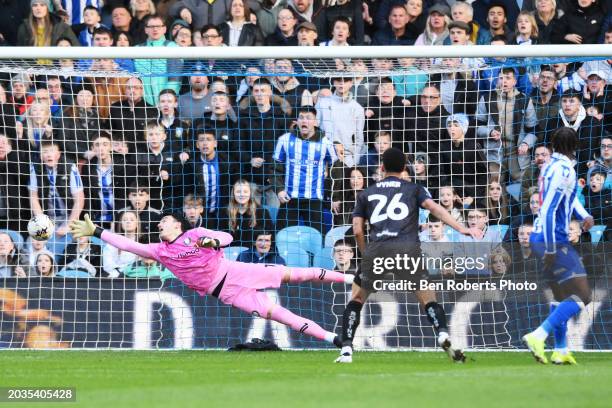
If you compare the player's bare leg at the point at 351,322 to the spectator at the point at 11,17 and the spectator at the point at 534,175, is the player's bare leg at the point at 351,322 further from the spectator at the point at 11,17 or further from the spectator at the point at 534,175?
the spectator at the point at 11,17

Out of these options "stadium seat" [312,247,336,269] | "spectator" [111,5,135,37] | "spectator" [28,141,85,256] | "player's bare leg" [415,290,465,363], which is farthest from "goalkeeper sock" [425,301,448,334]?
"spectator" [111,5,135,37]

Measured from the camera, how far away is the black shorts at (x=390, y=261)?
12.2 metres

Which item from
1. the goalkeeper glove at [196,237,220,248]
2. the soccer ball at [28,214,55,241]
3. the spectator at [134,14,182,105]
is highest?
the spectator at [134,14,182,105]

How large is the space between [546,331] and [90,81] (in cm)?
780

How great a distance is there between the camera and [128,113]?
16297mm

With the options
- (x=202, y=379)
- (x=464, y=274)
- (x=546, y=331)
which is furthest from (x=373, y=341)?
(x=202, y=379)

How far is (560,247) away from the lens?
38.8ft

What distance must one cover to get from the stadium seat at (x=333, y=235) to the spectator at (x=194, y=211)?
1.63 metres

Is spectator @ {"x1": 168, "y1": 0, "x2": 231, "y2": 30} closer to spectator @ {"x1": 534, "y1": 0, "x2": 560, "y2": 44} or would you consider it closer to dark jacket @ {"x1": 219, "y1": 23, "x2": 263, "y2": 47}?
dark jacket @ {"x1": 219, "y1": 23, "x2": 263, "y2": 47}

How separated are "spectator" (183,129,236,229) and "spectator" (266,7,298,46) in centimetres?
224

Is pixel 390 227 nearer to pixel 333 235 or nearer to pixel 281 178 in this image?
pixel 333 235

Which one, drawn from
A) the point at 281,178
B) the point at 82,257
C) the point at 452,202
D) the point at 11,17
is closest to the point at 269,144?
the point at 281,178

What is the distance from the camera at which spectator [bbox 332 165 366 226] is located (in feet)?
51.8

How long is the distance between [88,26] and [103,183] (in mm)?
3128
